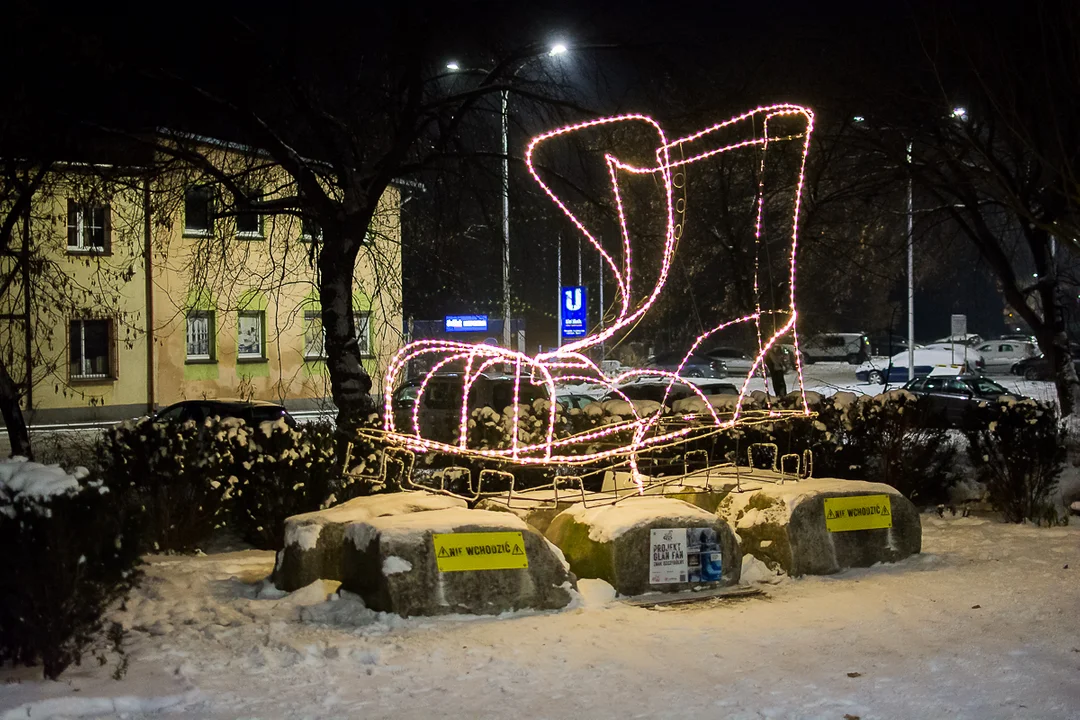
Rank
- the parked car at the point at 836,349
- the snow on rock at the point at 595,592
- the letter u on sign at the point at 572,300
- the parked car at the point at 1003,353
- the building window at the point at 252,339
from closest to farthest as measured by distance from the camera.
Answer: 1. the snow on rock at the point at 595,592
2. the letter u on sign at the point at 572,300
3. the building window at the point at 252,339
4. the parked car at the point at 836,349
5. the parked car at the point at 1003,353

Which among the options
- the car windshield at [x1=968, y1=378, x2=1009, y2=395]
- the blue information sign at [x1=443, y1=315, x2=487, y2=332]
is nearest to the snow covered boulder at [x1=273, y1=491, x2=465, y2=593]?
the blue information sign at [x1=443, y1=315, x2=487, y2=332]

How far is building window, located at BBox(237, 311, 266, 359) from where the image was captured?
112 ft

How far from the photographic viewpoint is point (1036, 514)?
11.0 m

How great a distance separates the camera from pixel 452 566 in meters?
7.08

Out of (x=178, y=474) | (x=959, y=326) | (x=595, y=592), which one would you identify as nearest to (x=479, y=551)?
(x=595, y=592)

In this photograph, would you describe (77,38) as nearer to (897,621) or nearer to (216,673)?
(216,673)

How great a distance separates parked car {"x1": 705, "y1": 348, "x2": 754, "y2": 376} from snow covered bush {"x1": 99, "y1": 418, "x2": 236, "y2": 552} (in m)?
37.6

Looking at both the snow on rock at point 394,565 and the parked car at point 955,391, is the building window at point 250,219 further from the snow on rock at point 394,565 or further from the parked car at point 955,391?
the parked car at point 955,391

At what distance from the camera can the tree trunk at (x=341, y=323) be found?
12.4 meters

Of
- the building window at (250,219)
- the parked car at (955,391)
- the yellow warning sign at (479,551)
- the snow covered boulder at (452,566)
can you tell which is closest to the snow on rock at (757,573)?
the snow covered boulder at (452,566)

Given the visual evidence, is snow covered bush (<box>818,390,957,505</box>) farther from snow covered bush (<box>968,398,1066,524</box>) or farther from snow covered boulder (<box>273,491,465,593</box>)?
snow covered boulder (<box>273,491,465,593</box>)

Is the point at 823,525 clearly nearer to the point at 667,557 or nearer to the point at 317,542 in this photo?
the point at 667,557

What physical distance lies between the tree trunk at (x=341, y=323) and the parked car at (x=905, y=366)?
2361 centimetres

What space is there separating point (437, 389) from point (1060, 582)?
11651 mm
